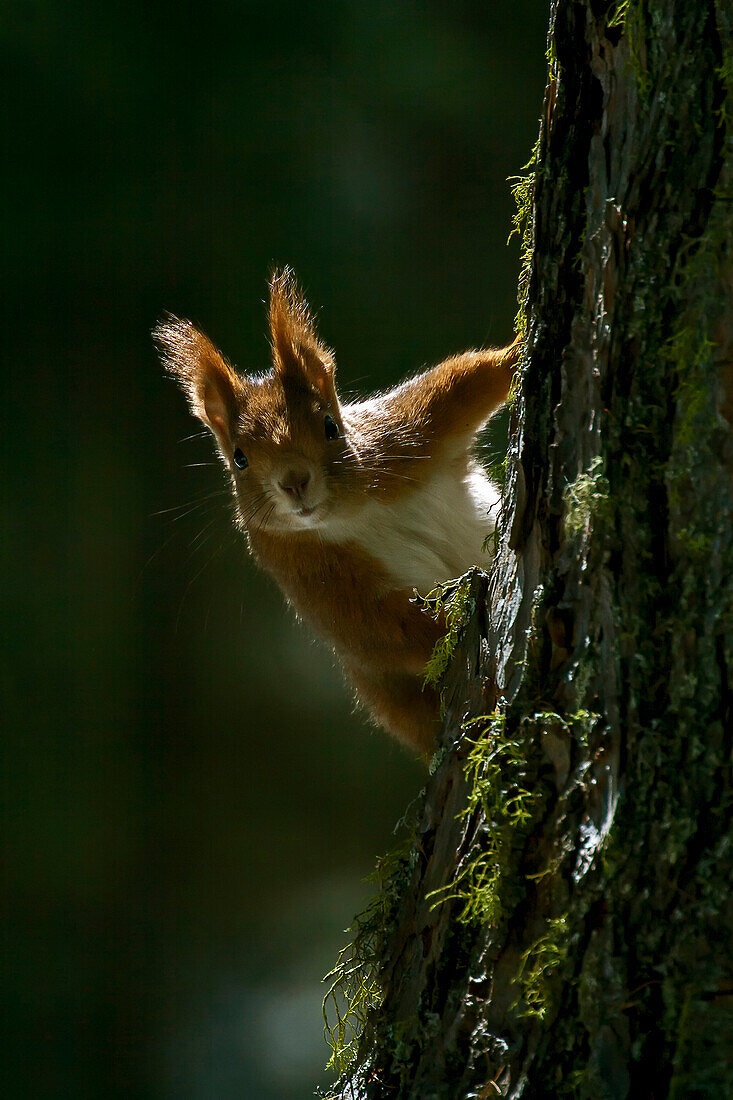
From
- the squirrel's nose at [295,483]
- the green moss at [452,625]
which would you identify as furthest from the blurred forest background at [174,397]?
the green moss at [452,625]

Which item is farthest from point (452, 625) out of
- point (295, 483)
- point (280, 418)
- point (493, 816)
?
point (280, 418)

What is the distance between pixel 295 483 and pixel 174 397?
4.78ft

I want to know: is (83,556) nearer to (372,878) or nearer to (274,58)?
(274,58)

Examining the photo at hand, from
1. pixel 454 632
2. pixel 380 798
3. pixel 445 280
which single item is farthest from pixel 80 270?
pixel 454 632

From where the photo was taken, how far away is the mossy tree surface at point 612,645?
64 cm

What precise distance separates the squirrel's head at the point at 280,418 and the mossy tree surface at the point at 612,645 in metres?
0.68

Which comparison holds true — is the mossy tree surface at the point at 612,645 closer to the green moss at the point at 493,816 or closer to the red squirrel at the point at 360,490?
the green moss at the point at 493,816

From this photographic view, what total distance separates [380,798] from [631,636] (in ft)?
7.87

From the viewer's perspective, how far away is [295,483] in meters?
1.42

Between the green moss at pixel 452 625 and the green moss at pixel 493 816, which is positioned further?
the green moss at pixel 452 625

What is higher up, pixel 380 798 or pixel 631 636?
pixel 380 798

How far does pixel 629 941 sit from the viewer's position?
0.65 m

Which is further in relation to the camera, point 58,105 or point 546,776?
point 58,105

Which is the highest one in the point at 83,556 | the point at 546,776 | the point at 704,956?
the point at 83,556
